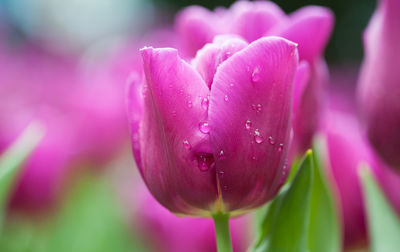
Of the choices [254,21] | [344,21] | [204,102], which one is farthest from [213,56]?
[344,21]

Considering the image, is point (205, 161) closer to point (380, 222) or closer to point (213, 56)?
point (213, 56)

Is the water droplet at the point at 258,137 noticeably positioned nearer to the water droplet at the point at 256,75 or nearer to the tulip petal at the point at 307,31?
the water droplet at the point at 256,75

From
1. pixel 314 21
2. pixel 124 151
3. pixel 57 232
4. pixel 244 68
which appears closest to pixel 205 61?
pixel 244 68

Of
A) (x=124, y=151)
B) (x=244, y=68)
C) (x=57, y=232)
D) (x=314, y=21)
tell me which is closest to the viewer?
(x=244, y=68)

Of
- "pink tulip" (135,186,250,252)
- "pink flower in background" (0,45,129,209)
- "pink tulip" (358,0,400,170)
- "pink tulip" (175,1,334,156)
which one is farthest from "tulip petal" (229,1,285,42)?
"pink flower in background" (0,45,129,209)

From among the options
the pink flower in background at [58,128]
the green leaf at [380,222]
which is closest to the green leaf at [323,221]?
the green leaf at [380,222]

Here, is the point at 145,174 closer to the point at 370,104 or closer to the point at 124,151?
the point at 370,104
